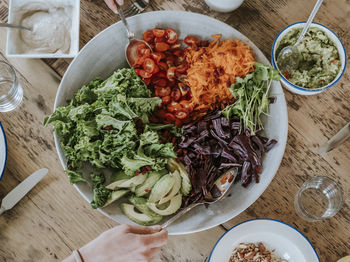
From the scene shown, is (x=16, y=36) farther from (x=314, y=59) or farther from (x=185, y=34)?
(x=314, y=59)

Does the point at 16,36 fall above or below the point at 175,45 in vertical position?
above

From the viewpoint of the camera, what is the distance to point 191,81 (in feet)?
5.08

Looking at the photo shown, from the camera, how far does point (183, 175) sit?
5.01 feet

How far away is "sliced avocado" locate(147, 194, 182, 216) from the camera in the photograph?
150 centimetres

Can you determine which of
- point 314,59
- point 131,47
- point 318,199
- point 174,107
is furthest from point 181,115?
point 318,199

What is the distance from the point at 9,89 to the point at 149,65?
710 millimetres

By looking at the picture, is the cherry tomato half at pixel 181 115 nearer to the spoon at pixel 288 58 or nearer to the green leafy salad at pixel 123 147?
the green leafy salad at pixel 123 147

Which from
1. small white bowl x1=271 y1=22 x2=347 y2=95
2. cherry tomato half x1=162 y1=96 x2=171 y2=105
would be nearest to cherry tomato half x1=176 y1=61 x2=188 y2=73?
cherry tomato half x1=162 y1=96 x2=171 y2=105

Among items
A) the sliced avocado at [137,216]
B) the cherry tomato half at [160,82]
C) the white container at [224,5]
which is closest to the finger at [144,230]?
the sliced avocado at [137,216]

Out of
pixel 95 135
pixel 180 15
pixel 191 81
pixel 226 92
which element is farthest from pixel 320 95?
pixel 95 135

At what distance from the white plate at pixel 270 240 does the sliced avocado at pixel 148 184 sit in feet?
1.28

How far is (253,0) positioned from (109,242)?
1297mm

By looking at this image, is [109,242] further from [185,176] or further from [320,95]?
[320,95]

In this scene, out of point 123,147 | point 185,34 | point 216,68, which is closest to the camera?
point 123,147
